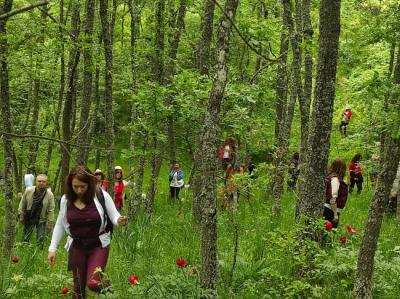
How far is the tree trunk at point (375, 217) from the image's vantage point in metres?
5.21

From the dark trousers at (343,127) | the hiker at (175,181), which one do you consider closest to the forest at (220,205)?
the hiker at (175,181)

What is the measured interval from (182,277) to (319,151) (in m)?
2.30

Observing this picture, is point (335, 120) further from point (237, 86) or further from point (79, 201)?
point (79, 201)

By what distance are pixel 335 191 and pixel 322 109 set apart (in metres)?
3.34

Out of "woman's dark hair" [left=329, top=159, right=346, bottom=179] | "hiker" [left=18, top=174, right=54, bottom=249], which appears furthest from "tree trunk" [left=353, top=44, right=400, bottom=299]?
Answer: "hiker" [left=18, top=174, right=54, bottom=249]

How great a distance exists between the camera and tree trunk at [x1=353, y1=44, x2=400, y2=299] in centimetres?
521

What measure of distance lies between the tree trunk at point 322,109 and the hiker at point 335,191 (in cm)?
275

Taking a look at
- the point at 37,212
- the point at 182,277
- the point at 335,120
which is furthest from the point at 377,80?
the point at 335,120

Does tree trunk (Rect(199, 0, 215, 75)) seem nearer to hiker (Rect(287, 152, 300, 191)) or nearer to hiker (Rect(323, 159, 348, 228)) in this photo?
hiker (Rect(287, 152, 300, 191))

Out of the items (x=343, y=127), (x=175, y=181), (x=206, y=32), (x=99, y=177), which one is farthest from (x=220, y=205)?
(x=343, y=127)

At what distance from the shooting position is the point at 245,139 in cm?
881

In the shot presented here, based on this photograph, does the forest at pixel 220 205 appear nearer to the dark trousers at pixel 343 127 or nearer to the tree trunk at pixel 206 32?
the tree trunk at pixel 206 32

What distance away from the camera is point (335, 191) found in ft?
29.6

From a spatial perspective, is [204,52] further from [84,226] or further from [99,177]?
[84,226]
